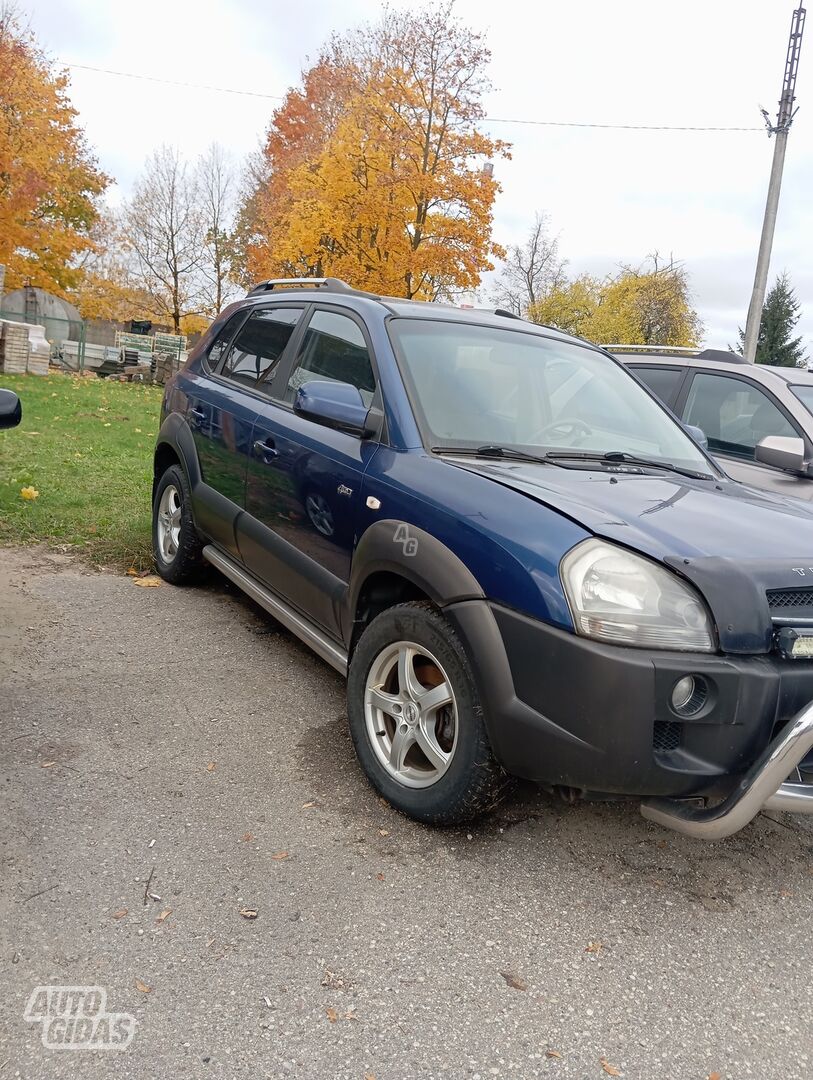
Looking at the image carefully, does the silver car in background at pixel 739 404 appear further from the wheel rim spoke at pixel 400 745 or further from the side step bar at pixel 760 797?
the wheel rim spoke at pixel 400 745

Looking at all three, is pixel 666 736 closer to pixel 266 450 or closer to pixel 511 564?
pixel 511 564

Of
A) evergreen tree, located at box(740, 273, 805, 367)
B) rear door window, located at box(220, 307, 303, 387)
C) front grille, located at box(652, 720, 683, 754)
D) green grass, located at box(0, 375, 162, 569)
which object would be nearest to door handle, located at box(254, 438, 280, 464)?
rear door window, located at box(220, 307, 303, 387)

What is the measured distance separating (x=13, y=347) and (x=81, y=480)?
473 inches

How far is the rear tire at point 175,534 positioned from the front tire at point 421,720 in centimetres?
216

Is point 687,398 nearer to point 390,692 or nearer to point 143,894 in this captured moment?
point 390,692

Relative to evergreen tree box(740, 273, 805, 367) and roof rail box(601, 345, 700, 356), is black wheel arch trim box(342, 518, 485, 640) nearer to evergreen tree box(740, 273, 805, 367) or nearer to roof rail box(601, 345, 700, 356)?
roof rail box(601, 345, 700, 356)

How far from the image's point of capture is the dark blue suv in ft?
7.38

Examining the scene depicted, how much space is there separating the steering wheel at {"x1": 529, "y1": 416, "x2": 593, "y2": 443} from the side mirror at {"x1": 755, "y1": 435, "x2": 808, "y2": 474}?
1.49m

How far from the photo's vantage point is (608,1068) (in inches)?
76.2

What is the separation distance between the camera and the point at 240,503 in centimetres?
415

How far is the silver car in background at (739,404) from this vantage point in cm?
521

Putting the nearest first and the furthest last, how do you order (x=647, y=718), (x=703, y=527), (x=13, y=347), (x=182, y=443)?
(x=647, y=718) → (x=703, y=527) → (x=182, y=443) → (x=13, y=347)

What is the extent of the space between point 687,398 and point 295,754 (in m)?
4.16

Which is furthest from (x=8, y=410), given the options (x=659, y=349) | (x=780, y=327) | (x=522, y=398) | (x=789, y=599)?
(x=780, y=327)
